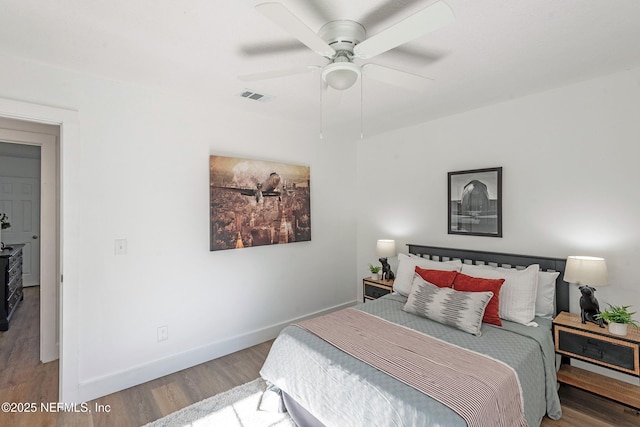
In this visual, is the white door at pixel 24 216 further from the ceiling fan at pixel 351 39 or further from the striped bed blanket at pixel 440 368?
the ceiling fan at pixel 351 39

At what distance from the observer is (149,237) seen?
2668mm

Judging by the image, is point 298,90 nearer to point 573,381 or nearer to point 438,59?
point 438,59

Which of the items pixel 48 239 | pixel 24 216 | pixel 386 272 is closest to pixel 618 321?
pixel 386 272

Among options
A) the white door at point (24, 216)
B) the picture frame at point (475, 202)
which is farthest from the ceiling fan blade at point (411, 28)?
the white door at point (24, 216)

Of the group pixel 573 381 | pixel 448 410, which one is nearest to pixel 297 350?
pixel 448 410

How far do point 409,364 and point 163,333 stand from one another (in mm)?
2134

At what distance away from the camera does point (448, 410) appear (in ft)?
4.72

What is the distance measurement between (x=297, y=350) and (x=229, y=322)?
51.9 inches

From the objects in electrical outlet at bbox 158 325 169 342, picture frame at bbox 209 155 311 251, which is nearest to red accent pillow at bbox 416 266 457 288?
picture frame at bbox 209 155 311 251

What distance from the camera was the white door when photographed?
5.82 meters

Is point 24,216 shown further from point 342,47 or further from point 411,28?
point 411,28

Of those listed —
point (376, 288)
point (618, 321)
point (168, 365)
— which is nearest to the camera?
point (618, 321)

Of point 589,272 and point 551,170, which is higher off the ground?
point 551,170

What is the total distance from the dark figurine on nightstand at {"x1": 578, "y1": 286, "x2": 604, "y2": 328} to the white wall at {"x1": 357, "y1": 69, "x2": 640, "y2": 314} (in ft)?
1.07
